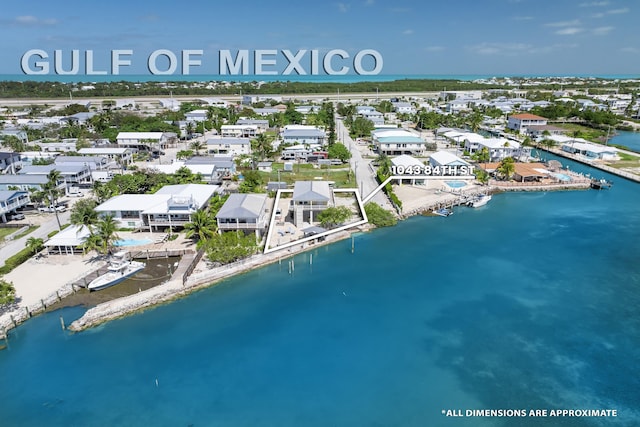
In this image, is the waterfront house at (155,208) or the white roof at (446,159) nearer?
the waterfront house at (155,208)

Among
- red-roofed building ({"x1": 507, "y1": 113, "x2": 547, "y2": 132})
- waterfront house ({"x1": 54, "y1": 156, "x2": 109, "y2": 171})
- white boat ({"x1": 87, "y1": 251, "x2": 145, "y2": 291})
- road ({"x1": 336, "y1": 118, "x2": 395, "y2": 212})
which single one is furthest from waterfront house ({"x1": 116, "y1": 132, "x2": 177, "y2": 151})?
red-roofed building ({"x1": 507, "y1": 113, "x2": 547, "y2": 132})

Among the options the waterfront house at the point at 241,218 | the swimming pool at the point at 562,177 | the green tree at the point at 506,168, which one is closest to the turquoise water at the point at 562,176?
the swimming pool at the point at 562,177

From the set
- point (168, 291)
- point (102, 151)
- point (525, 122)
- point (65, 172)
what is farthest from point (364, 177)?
point (525, 122)

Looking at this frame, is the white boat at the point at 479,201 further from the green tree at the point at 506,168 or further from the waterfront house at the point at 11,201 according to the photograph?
the waterfront house at the point at 11,201

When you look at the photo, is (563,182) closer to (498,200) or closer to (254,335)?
(498,200)

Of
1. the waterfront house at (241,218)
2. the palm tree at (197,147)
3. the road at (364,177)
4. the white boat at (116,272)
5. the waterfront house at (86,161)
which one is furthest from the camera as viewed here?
the palm tree at (197,147)

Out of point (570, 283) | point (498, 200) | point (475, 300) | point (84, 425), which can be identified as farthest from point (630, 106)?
point (84, 425)
